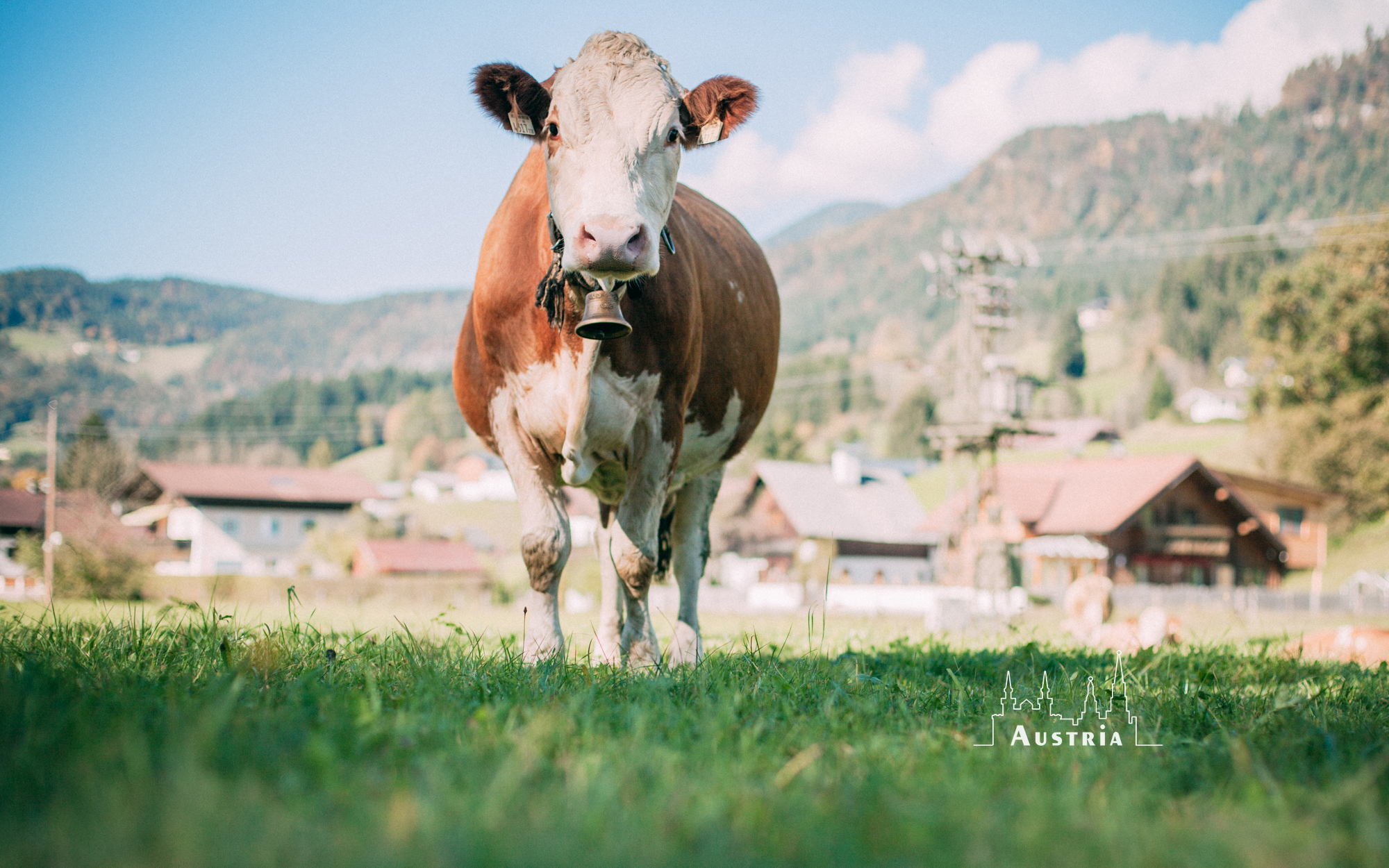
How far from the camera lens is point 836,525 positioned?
2221 inches

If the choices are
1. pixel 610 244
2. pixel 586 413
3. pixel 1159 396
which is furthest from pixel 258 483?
A: pixel 1159 396

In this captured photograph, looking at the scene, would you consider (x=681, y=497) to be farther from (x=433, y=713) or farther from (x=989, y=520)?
(x=989, y=520)

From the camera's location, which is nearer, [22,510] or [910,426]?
[22,510]

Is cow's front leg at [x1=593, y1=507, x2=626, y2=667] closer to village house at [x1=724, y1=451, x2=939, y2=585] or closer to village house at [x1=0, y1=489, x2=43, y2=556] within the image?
village house at [x1=724, y1=451, x2=939, y2=585]

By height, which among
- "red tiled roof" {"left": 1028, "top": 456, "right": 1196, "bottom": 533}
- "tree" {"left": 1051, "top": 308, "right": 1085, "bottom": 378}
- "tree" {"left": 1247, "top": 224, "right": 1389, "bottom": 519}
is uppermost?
"tree" {"left": 1051, "top": 308, "right": 1085, "bottom": 378}

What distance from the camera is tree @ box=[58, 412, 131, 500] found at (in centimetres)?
5722

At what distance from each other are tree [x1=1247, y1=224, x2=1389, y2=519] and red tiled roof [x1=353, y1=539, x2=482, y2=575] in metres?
45.6

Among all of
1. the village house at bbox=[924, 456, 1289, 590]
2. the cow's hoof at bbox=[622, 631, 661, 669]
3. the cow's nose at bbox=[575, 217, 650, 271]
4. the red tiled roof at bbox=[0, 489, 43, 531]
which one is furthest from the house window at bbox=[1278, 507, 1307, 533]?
the red tiled roof at bbox=[0, 489, 43, 531]

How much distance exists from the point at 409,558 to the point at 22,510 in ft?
80.5

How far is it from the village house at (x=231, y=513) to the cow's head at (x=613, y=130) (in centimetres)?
6235

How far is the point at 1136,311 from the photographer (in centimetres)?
14200

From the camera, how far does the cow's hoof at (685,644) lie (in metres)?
5.71

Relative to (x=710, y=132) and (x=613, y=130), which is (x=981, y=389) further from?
(x=613, y=130)

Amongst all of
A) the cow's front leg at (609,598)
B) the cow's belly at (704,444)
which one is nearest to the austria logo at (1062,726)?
the cow's belly at (704,444)
